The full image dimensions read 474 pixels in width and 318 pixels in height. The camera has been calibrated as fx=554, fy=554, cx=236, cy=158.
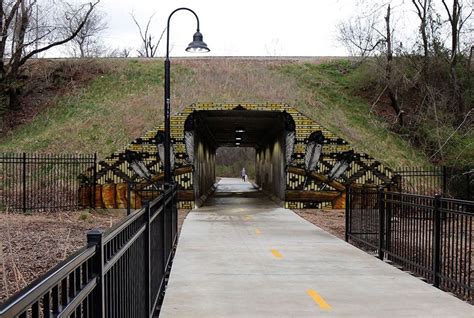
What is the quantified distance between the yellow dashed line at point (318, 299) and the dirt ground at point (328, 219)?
789 centimetres

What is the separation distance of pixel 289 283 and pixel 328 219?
12.4 meters

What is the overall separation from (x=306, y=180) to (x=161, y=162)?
652 cm

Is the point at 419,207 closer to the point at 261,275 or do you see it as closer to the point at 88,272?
the point at 261,275

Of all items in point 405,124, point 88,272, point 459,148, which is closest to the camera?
point 88,272

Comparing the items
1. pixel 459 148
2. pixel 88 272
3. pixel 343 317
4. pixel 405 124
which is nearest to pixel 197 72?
pixel 405 124

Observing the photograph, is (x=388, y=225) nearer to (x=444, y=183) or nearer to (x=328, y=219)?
(x=328, y=219)

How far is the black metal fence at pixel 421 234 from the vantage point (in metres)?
8.06

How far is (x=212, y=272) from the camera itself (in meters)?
9.38

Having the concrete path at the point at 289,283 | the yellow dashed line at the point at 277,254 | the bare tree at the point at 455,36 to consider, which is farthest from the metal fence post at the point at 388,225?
the bare tree at the point at 455,36

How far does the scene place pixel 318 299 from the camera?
749 centimetres

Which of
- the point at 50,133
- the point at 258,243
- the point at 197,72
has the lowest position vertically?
the point at 258,243

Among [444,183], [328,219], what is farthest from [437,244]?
[444,183]

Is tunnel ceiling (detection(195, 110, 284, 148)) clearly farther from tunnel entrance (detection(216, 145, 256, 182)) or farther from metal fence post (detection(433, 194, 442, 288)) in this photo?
tunnel entrance (detection(216, 145, 256, 182))

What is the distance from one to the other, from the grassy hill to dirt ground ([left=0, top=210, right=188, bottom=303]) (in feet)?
39.8
